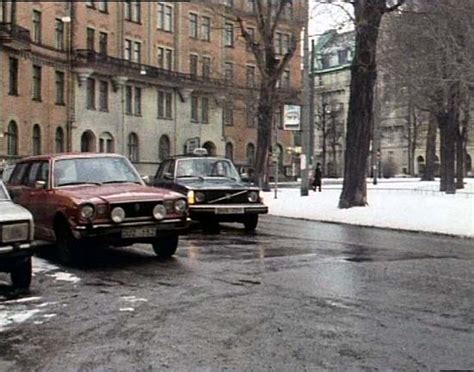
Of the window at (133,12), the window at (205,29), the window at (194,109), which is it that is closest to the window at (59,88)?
the window at (133,12)

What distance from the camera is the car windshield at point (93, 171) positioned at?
40.6ft

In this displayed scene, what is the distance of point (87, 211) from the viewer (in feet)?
36.3

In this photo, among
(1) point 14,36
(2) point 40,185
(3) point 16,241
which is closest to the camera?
(3) point 16,241

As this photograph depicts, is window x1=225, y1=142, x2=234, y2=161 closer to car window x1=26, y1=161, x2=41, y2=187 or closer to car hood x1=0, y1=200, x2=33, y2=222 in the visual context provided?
car window x1=26, y1=161, x2=41, y2=187

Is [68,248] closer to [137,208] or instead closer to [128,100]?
[137,208]

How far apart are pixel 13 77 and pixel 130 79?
13889 millimetres

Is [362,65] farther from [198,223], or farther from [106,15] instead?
[106,15]

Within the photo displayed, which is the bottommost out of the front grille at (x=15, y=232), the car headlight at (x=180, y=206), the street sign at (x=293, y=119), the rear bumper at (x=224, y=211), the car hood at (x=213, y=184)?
the rear bumper at (x=224, y=211)

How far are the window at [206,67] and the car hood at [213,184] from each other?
52914mm

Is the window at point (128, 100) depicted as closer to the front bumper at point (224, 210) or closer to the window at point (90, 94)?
the window at point (90, 94)

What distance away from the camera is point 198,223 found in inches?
716

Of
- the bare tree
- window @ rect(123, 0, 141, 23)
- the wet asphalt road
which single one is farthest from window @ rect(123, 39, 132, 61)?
the wet asphalt road

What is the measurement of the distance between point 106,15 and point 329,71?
5815cm

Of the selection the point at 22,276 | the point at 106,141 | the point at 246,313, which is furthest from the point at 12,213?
the point at 106,141
